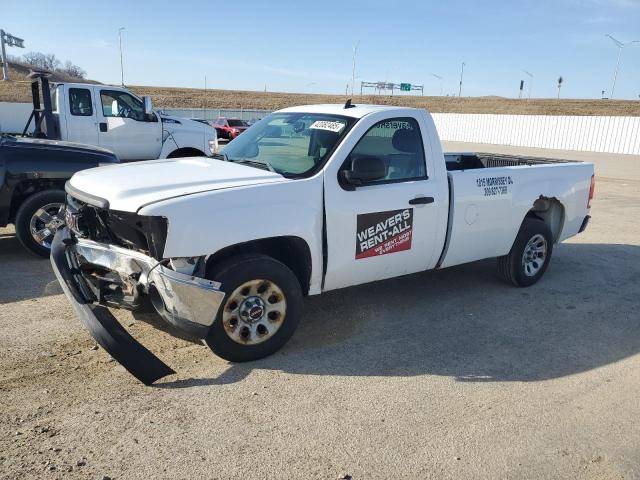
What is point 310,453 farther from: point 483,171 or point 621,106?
point 621,106

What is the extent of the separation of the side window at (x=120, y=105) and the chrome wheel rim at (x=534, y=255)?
8.69m

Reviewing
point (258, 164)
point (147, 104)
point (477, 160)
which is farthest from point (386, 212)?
point (147, 104)

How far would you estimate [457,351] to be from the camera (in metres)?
4.52

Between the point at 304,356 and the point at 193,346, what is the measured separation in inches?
35.2

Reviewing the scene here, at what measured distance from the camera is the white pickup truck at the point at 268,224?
3620 millimetres

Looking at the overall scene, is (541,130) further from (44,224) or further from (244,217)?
(244,217)

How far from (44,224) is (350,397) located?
4625 mm

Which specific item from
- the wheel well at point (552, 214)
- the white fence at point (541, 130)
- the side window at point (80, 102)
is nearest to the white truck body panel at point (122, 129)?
the side window at point (80, 102)

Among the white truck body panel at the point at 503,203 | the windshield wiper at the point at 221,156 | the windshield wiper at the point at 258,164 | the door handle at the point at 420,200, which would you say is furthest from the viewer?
the white truck body panel at the point at 503,203

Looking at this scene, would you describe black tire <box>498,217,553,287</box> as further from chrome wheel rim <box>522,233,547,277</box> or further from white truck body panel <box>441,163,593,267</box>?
white truck body panel <box>441,163,593,267</box>

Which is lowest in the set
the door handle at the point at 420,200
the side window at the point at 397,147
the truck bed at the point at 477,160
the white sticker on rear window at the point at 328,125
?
the door handle at the point at 420,200

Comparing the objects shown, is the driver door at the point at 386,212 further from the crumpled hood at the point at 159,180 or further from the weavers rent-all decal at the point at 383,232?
the crumpled hood at the point at 159,180

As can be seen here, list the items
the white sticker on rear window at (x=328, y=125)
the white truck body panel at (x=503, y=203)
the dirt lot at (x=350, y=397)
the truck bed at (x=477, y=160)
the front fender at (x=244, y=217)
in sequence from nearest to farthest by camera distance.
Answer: the dirt lot at (x=350, y=397) → the front fender at (x=244, y=217) → the white sticker on rear window at (x=328, y=125) → the white truck body panel at (x=503, y=203) → the truck bed at (x=477, y=160)

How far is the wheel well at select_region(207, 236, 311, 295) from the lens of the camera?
3.98m
